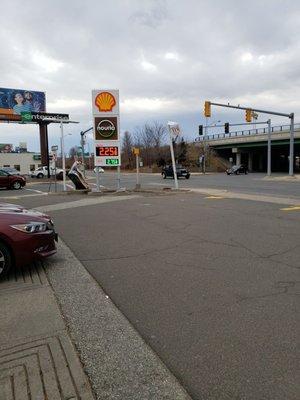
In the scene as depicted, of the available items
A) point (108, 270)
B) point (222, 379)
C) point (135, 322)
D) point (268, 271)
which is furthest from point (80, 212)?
point (222, 379)

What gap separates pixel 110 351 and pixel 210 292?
1.89m

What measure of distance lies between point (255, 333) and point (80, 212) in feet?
36.0

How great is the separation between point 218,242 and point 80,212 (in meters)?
7.08

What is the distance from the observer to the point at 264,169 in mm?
92438

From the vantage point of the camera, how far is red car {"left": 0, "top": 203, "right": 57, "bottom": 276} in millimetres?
6230

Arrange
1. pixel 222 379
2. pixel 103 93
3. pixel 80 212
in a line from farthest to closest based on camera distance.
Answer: pixel 103 93 < pixel 80 212 < pixel 222 379

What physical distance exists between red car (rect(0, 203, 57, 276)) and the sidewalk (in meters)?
0.51

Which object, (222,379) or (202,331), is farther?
(202,331)

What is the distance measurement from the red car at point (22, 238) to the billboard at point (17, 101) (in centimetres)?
5851

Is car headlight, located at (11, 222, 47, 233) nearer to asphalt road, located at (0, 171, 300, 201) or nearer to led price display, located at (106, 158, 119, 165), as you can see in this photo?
asphalt road, located at (0, 171, 300, 201)

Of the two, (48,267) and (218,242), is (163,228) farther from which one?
(48,267)

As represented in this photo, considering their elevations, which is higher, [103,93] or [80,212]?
[103,93]

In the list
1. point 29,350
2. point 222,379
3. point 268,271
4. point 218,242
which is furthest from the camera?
point 218,242

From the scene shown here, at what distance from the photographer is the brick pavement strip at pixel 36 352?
329cm
